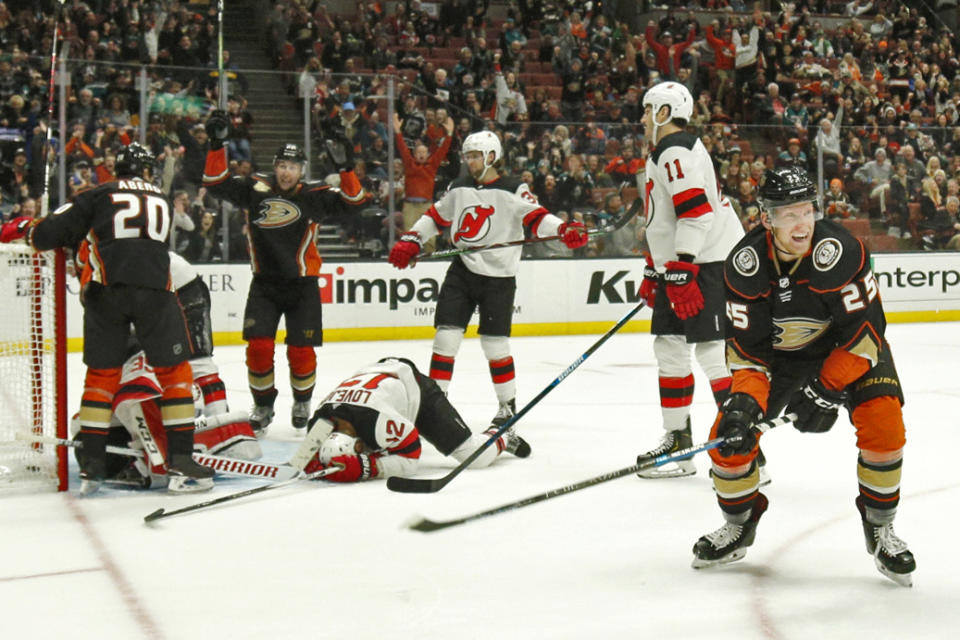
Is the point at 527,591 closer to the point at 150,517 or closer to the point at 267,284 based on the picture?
the point at 150,517

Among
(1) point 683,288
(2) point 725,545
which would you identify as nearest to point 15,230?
(1) point 683,288

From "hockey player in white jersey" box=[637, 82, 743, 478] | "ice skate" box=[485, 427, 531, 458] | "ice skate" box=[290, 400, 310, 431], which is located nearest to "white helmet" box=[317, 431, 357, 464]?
"ice skate" box=[485, 427, 531, 458]

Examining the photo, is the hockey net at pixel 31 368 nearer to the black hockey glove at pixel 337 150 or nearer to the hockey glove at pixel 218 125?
the hockey glove at pixel 218 125

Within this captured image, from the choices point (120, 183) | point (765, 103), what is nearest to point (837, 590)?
point (120, 183)

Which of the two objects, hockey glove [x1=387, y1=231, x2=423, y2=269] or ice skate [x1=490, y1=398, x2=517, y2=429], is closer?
ice skate [x1=490, y1=398, x2=517, y2=429]

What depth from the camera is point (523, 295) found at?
9703mm

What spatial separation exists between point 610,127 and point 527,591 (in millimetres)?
7479

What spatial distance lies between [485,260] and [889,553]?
2692 millimetres

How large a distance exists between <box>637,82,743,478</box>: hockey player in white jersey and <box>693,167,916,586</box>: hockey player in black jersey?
3.95 ft

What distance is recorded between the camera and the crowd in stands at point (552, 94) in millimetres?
8547

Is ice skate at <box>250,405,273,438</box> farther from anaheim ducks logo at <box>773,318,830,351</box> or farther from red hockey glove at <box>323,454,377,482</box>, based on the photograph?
anaheim ducks logo at <box>773,318,830,351</box>

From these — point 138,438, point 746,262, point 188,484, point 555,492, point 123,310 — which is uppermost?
point 746,262

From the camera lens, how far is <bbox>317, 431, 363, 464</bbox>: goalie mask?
3969 mm

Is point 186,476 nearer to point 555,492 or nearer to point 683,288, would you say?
point 555,492
